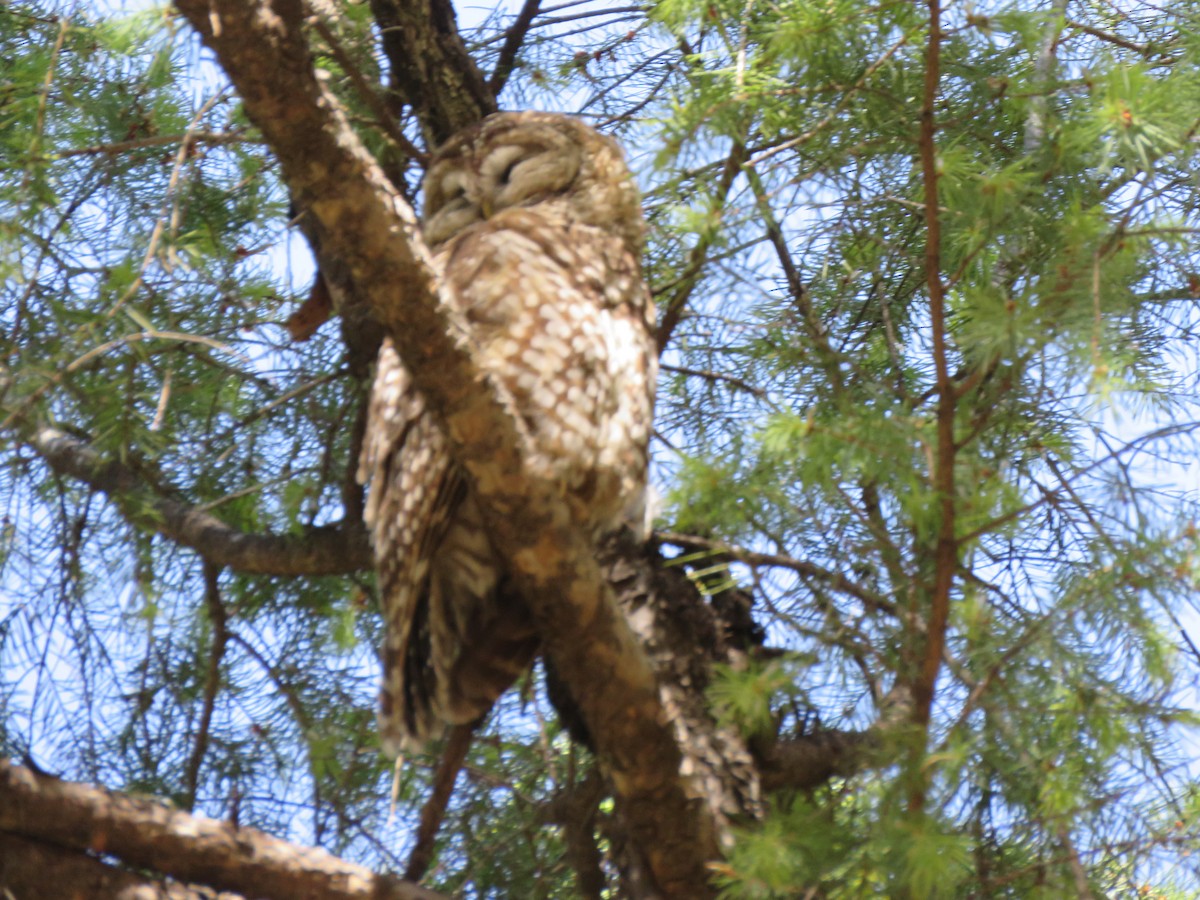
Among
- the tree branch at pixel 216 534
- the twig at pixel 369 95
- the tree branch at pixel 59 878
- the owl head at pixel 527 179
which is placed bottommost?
the tree branch at pixel 59 878

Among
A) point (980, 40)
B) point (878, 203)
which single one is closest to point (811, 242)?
point (878, 203)

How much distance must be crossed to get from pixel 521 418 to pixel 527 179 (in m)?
0.70

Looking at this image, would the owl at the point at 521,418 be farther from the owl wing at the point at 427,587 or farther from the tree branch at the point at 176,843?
the tree branch at the point at 176,843

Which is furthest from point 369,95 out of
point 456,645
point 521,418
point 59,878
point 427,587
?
point 59,878

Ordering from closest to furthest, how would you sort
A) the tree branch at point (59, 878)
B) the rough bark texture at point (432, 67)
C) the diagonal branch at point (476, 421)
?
the diagonal branch at point (476, 421) → the tree branch at point (59, 878) → the rough bark texture at point (432, 67)

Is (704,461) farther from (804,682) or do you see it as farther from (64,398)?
(64,398)

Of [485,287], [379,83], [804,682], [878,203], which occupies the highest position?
[379,83]

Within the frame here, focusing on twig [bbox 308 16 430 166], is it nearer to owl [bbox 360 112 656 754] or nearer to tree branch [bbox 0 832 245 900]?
owl [bbox 360 112 656 754]

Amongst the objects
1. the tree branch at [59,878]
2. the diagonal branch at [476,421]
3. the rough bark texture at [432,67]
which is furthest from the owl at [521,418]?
the tree branch at [59,878]

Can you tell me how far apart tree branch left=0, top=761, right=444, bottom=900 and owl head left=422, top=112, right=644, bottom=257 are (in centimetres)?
125

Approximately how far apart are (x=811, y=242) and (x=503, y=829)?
1435 millimetres

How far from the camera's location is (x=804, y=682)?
2117 mm

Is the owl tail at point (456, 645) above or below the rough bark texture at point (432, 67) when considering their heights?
below

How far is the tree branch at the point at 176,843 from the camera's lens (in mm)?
2150
